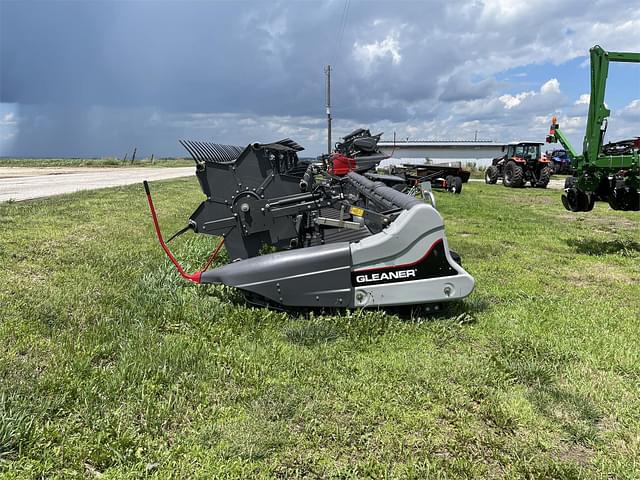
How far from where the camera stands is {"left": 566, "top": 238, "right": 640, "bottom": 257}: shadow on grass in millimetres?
7109

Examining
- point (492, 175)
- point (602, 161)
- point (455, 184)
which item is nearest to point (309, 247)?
point (602, 161)

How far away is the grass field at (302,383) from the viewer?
7.14 feet

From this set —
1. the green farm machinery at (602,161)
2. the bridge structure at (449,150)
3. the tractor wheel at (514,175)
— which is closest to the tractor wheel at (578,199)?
the green farm machinery at (602,161)

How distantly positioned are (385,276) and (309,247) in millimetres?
832

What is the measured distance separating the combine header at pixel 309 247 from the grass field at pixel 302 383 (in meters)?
0.22

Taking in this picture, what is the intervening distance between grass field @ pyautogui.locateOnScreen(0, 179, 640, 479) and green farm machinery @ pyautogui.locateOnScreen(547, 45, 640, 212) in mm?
2788

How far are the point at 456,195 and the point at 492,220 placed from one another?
295 inches

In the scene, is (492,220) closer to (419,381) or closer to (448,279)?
(448,279)

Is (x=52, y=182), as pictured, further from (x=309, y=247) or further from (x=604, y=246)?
(x=604, y=246)

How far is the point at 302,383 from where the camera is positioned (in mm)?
2848

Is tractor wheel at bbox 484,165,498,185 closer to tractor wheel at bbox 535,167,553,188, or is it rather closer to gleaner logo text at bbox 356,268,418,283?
tractor wheel at bbox 535,167,553,188

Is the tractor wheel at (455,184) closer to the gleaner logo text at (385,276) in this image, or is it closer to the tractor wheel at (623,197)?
the tractor wheel at (623,197)

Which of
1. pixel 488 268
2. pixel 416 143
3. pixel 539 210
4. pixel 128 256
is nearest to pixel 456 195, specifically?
pixel 539 210

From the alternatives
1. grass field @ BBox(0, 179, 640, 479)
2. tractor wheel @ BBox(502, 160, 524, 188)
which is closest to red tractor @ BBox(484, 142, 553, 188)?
tractor wheel @ BBox(502, 160, 524, 188)
